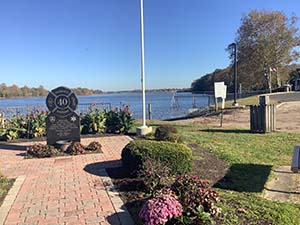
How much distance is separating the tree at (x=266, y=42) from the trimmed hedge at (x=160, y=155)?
37.5 m

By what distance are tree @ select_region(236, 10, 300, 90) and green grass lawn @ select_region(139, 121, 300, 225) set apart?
32.2 metres

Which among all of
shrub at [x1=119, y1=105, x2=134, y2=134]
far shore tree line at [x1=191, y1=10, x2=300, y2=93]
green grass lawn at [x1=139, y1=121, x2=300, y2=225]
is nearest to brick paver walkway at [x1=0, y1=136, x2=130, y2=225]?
green grass lawn at [x1=139, y1=121, x2=300, y2=225]

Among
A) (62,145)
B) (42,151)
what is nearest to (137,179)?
(42,151)

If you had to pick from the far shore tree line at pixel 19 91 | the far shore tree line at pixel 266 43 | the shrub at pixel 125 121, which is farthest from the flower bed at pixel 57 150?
the far shore tree line at pixel 266 43

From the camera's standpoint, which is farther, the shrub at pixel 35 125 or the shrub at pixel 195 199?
the shrub at pixel 35 125

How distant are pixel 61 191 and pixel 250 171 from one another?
3738 mm

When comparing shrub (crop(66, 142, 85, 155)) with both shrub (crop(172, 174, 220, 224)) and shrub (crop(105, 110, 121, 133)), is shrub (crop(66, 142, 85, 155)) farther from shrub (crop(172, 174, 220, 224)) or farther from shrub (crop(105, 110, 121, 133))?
shrub (crop(172, 174, 220, 224))

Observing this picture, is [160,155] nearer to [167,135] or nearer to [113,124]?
[167,135]

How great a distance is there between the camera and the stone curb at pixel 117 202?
3.97 meters

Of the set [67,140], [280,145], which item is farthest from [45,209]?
[280,145]

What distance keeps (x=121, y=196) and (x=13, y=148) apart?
230 inches

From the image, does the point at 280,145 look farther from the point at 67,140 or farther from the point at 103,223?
the point at 103,223

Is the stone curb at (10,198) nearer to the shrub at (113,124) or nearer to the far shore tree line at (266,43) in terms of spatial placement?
the shrub at (113,124)

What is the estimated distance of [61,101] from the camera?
9250 millimetres
